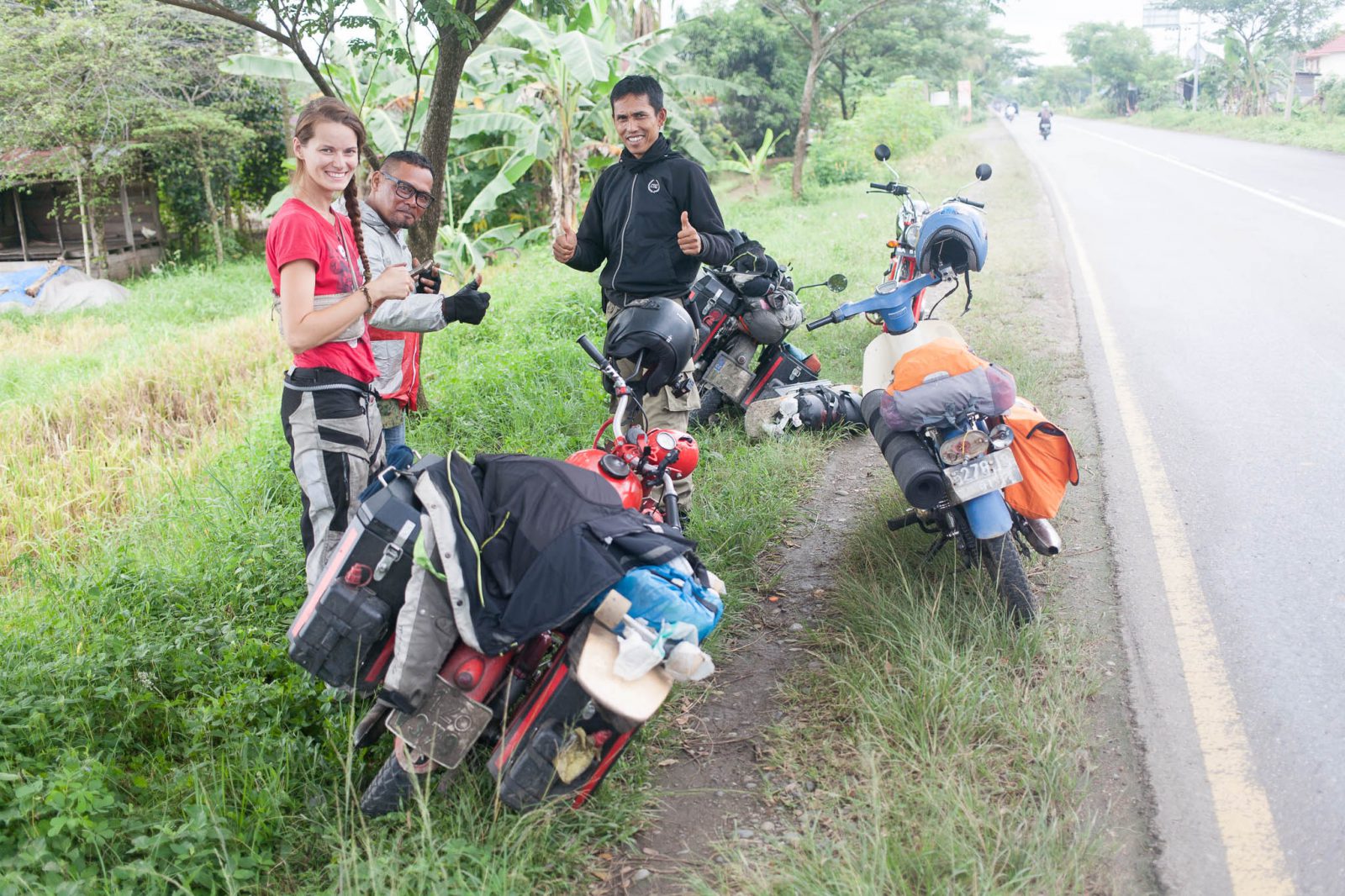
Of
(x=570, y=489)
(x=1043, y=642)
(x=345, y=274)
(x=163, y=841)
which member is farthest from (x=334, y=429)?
(x=1043, y=642)

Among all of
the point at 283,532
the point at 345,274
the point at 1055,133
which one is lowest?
the point at 283,532

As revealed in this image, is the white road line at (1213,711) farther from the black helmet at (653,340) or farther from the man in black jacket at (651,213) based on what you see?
the man in black jacket at (651,213)

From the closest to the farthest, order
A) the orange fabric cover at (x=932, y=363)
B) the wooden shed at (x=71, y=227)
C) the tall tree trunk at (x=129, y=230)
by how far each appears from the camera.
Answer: the orange fabric cover at (x=932, y=363), the wooden shed at (x=71, y=227), the tall tree trunk at (x=129, y=230)

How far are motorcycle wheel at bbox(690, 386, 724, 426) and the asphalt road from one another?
2.43 metres

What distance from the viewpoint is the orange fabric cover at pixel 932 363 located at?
381cm

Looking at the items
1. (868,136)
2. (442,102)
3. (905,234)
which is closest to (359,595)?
(442,102)

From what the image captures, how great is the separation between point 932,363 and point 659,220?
1.50 meters

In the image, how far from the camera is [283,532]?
483cm

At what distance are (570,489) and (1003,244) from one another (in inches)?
448

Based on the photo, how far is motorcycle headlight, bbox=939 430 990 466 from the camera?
372cm

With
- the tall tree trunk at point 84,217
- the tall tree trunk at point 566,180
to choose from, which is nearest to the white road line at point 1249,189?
the tall tree trunk at point 566,180

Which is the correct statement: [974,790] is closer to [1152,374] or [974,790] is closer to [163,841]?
[163,841]

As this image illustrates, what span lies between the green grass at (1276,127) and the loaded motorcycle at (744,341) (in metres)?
21.5

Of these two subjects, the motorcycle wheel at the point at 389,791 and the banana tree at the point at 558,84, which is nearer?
the motorcycle wheel at the point at 389,791
